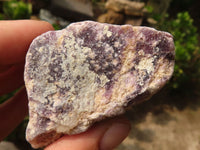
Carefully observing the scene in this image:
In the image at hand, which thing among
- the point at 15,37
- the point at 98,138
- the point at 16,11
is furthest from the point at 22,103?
the point at 16,11

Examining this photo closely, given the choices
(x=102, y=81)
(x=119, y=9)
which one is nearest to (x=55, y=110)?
(x=102, y=81)

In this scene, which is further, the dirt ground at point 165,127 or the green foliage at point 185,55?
the green foliage at point 185,55

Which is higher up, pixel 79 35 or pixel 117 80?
pixel 79 35

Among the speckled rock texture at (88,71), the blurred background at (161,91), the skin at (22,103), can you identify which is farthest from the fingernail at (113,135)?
the blurred background at (161,91)

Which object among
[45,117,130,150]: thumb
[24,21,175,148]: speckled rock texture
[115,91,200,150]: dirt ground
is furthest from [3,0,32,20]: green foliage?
[45,117,130,150]: thumb

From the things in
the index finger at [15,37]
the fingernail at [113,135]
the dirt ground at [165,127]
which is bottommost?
the dirt ground at [165,127]

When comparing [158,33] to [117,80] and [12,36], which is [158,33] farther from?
[12,36]

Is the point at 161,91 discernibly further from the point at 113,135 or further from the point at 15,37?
the point at 15,37

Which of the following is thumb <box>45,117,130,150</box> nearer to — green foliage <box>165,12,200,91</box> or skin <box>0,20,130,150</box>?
skin <box>0,20,130,150</box>

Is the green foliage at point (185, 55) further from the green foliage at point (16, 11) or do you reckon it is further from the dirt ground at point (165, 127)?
the green foliage at point (16, 11)
